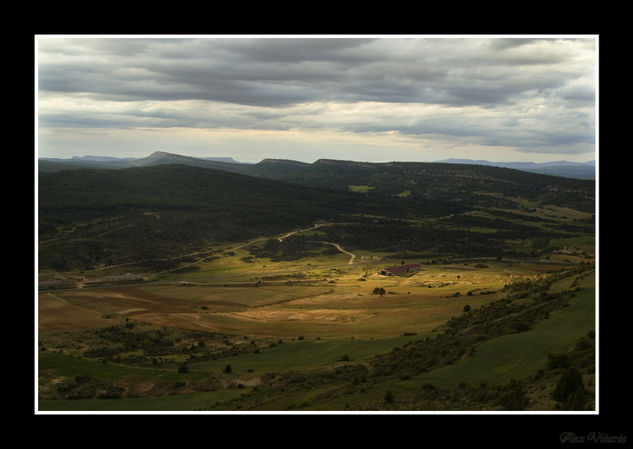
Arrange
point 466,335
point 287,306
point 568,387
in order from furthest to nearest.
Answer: point 287,306 → point 466,335 → point 568,387

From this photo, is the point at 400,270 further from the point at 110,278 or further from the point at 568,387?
the point at 568,387

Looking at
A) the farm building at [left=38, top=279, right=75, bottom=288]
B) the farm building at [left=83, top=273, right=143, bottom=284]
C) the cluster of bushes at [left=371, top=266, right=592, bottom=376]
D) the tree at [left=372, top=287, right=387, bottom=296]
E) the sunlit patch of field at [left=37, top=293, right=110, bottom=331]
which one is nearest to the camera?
the cluster of bushes at [left=371, top=266, right=592, bottom=376]

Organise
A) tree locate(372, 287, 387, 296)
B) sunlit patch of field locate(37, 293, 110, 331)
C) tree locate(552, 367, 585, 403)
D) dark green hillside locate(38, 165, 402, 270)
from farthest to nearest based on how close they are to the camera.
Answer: dark green hillside locate(38, 165, 402, 270)
tree locate(372, 287, 387, 296)
sunlit patch of field locate(37, 293, 110, 331)
tree locate(552, 367, 585, 403)

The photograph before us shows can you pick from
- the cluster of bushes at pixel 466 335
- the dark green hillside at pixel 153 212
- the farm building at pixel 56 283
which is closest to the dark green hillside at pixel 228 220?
the dark green hillside at pixel 153 212

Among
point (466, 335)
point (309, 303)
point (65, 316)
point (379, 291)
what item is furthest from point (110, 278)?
point (466, 335)

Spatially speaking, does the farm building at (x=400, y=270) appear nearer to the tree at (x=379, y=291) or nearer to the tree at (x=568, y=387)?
the tree at (x=379, y=291)

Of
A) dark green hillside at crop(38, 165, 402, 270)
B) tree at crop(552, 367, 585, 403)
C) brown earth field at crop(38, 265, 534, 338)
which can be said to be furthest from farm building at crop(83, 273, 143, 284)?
tree at crop(552, 367, 585, 403)

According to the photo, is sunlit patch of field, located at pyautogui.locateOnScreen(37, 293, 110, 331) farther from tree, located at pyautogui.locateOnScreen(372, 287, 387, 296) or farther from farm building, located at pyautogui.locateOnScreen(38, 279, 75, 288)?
tree, located at pyautogui.locateOnScreen(372, 287, 387, 296)

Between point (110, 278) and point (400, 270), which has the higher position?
point (400, 270)

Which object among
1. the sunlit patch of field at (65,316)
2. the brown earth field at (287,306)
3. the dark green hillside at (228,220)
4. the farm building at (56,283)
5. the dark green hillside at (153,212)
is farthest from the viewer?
the dark green hillside at (228,220)

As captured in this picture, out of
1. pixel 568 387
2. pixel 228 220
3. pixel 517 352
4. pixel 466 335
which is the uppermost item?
pixel 228 220

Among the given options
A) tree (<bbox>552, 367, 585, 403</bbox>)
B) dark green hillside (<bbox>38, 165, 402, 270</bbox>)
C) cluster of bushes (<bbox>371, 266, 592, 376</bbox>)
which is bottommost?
cluster of bushes (<bbox>371, 266, 592, 376</bbox>)
